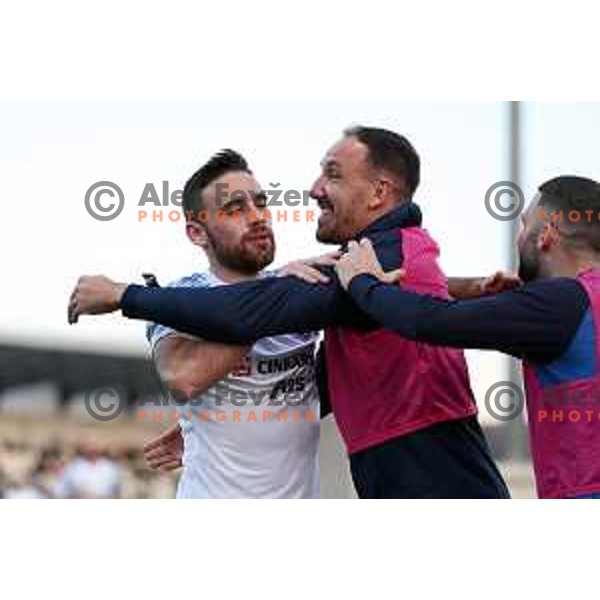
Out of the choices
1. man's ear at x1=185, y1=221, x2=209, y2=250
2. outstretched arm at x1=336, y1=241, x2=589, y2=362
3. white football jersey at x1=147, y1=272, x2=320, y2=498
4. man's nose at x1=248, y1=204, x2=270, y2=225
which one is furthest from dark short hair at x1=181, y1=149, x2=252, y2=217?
outstretched arm at x1=336, y1=241, x2=589, y2=362

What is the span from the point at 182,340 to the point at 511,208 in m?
2.44

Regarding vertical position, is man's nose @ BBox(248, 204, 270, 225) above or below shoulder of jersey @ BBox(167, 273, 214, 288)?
above

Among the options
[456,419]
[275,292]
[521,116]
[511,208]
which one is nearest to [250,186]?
[275,292]

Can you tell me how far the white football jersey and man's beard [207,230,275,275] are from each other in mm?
116

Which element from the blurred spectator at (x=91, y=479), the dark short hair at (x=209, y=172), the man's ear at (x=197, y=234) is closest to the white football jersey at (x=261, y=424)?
the man's ear at (x=197, y=234)

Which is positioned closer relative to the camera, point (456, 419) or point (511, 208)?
point (456, 419)

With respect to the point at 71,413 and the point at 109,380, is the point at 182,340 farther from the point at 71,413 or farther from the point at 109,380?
the point at 71,413

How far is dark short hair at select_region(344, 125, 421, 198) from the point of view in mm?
5547

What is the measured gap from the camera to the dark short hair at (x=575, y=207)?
518cm

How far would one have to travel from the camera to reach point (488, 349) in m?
4.90

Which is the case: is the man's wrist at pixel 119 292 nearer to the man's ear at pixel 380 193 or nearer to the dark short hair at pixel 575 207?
the man's ear at pixel 380 193

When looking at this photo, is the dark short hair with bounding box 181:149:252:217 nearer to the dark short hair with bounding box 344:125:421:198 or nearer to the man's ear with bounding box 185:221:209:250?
the man's ear with bounding box 185:221:209:250

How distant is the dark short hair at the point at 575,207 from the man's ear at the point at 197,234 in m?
1.27

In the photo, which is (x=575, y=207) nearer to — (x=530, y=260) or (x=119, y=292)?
(x=530, y=260)
